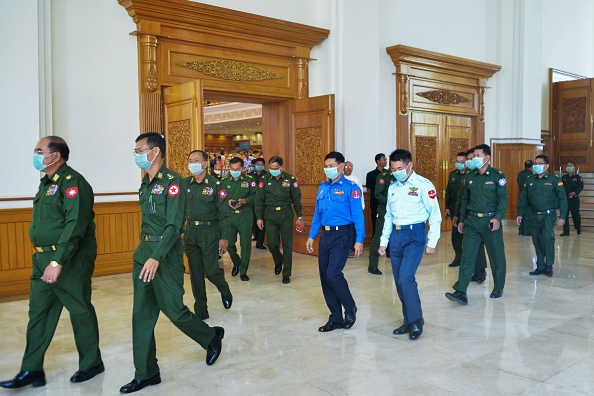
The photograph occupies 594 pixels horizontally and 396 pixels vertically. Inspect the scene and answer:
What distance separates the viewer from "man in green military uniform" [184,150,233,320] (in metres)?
4.89

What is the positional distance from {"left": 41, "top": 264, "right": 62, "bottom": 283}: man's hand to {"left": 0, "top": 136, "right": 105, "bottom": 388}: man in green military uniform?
0.23 ft

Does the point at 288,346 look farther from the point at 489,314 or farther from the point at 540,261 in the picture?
the point at 540,261

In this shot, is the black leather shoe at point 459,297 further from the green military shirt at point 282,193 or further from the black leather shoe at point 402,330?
the green military shirt at point 282,193

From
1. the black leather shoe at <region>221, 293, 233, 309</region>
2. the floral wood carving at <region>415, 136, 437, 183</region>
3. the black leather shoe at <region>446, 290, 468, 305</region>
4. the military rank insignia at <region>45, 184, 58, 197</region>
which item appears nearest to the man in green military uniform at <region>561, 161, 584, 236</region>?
the floral wood carving at <region>415, 136, 437, 183</region>

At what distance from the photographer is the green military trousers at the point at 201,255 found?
4.89m

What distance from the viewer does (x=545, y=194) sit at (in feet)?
22.7

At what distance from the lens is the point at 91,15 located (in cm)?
673

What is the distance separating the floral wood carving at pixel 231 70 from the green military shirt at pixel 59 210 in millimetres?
4409

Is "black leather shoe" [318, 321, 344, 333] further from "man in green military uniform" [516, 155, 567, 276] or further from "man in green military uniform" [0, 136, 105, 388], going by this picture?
"man in green military uniform" [516, 155, 567, 276]

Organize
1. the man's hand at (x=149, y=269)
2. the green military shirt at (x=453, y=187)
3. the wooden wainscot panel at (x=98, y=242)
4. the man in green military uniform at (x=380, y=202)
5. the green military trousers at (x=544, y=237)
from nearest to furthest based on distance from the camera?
the man's hand at (x=149, y=269) → the wooden wainscot panel at (x=98, y=242) → the green military trousers at (x=544, y=237) → the man in green military uniform at (x=380, y=202) → the green military shirt at (x=453, y=187)

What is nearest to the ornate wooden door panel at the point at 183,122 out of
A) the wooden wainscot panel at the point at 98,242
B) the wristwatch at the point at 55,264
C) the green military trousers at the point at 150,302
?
the wooden wainscot panel at the point at 98,242

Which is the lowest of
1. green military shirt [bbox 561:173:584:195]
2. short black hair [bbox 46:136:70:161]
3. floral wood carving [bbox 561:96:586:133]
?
green military shirt [bbox 561:173:584:195]

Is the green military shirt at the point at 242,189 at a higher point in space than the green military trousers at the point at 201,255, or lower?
higher

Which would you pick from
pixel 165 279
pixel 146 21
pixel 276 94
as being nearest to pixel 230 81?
pixel 276 94
